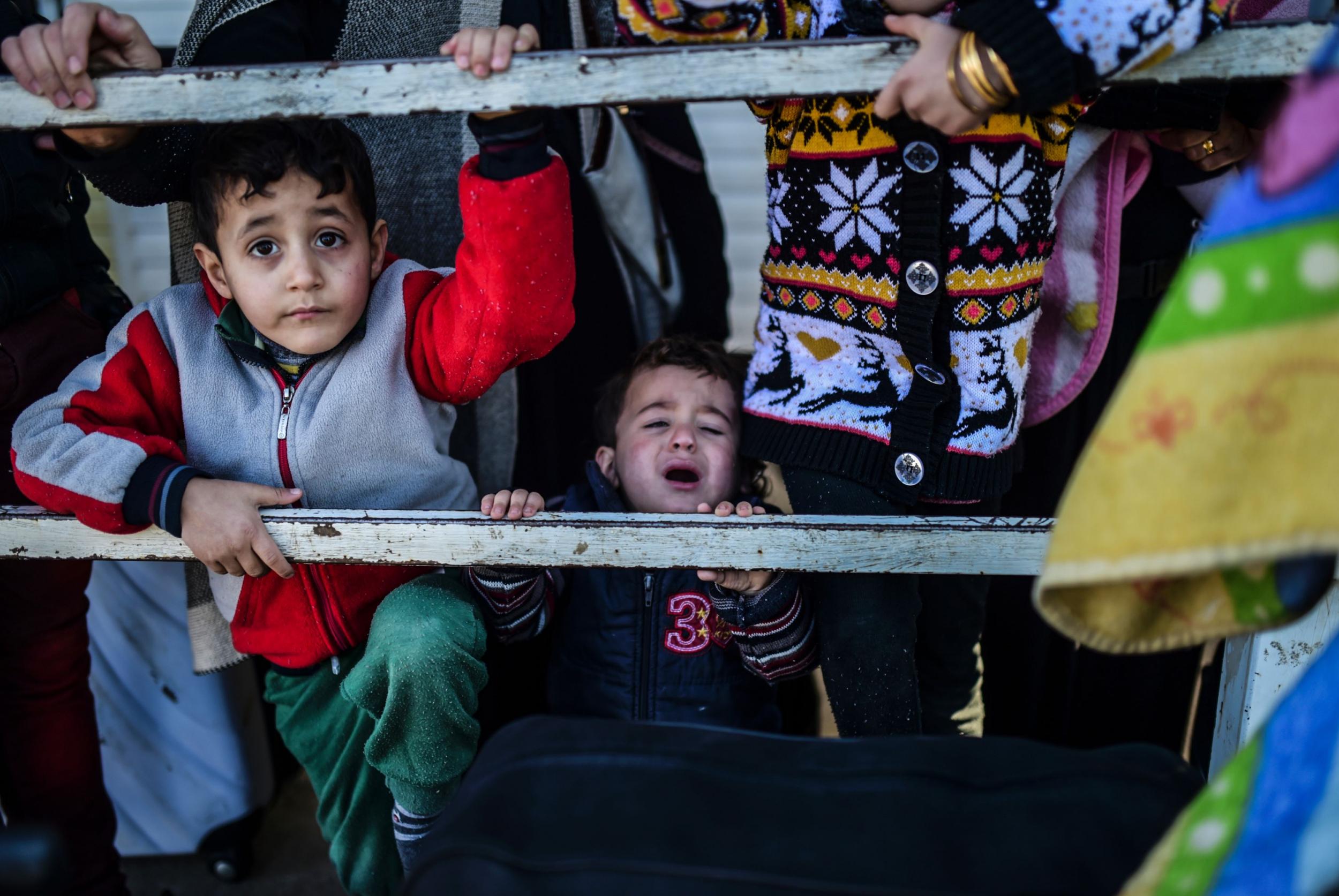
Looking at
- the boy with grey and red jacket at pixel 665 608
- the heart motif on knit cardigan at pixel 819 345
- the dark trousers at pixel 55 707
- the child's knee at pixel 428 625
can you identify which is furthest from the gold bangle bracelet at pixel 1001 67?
the dark trousers at pixel 55 707

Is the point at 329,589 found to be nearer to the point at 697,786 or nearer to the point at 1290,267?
the point at 697,786

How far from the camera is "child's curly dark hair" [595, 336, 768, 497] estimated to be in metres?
1.83

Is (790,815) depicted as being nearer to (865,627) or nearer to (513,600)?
(865,627)

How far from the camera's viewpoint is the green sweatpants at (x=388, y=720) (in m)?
1.41

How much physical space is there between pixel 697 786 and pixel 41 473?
99 centimetres

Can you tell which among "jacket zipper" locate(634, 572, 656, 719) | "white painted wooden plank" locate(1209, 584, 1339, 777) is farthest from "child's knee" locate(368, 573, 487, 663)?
"white painted wooden plank" locate(1209, 584, 1339, 777)

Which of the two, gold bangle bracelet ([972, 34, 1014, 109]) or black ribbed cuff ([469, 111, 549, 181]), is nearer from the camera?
gold bangle bracelet ([972, 34, 1014, 109])

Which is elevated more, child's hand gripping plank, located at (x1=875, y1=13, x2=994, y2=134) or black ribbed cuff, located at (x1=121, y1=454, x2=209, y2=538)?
child's hand gripping plank, located at (x1=875, y1=13, x2=994, y2=134)

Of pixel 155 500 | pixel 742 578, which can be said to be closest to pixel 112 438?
pixel 155 500

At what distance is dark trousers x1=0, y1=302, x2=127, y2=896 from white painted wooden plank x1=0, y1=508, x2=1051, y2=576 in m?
0.69

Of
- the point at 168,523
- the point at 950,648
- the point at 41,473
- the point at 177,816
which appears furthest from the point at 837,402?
the point at 177,816

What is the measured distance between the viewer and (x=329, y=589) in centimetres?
154

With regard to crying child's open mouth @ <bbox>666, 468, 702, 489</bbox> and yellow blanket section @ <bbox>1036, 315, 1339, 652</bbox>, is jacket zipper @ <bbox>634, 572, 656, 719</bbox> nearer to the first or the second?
crying child's open mouth @ <bbox>666, 468, 702, 489</bbox>

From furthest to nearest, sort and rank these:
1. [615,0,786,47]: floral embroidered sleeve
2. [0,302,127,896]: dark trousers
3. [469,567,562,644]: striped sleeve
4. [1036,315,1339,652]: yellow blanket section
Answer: [0,302,127,896]: dark trousers < [469,567,562,644]: striped sleeve < [615,0,786,47]: floral embroidered sleeve < [1036,315,1339,652]: yellow blanket section
